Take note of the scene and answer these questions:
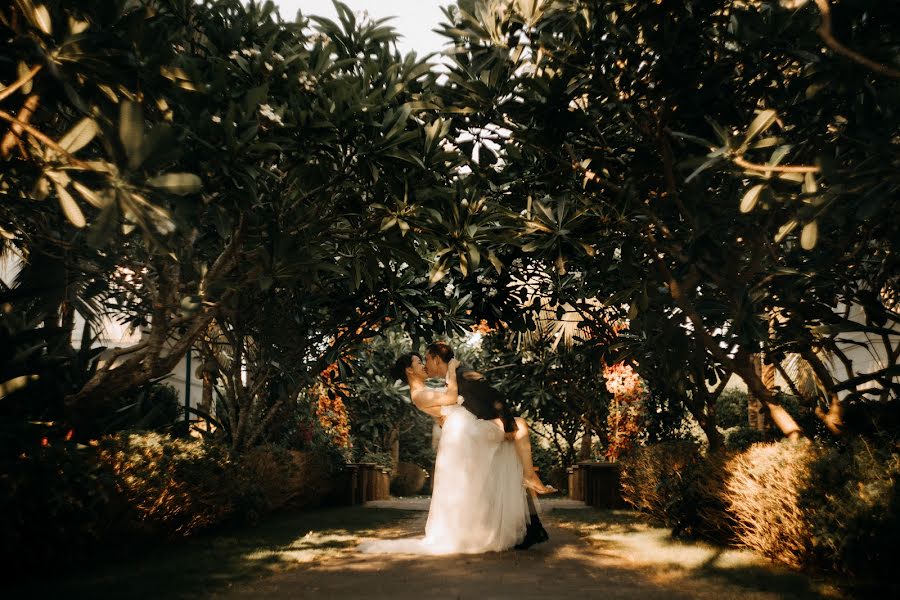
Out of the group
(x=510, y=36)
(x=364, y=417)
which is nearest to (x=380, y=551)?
(x=510, y=36)

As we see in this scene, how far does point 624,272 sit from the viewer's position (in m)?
6.91

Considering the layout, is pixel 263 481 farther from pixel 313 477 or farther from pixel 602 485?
pixel 602 485

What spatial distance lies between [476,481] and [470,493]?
0.17 metres

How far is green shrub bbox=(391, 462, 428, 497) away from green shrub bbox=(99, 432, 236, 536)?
18.7m

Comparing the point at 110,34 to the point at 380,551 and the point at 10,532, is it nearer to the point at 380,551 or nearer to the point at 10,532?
the point at 10,532

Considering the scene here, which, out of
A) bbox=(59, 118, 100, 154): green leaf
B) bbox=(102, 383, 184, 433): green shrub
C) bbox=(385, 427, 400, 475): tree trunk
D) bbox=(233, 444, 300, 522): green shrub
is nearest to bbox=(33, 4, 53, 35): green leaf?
bbox=(59, 118, 100, 154): green leaf

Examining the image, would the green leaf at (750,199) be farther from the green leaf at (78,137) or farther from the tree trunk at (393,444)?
the tree trunk at (393,444)

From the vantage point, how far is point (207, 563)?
712 centimetres

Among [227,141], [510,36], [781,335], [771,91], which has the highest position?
[510,36]

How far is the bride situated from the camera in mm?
8320

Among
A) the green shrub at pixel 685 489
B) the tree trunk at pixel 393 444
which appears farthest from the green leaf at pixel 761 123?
the tree trunk at pixel 393 444

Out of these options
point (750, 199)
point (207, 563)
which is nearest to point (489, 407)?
Result: point (207, 563)

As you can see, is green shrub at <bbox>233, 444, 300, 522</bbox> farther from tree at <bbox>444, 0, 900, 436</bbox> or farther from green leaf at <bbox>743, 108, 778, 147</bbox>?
green leaf at <bbox>743, 108, 778, 147</bbox>

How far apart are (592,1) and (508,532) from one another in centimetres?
594
